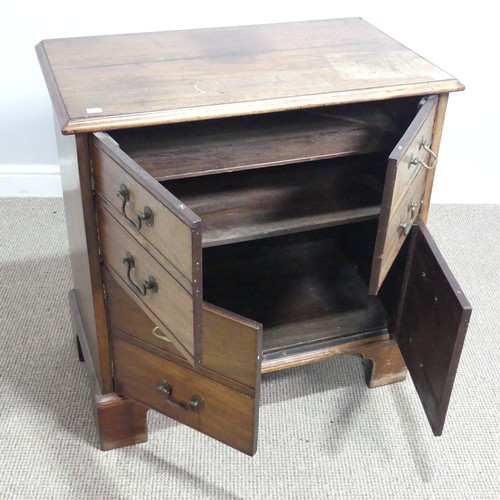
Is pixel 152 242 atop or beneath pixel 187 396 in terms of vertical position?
atop

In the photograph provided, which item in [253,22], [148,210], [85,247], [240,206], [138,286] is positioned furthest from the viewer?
[253,22]

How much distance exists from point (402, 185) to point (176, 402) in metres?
0.49

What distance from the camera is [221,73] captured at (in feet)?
3.70

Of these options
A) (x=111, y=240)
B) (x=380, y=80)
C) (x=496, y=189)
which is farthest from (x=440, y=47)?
(x=111, y=240)

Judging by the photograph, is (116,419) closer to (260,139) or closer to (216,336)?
(216,336)

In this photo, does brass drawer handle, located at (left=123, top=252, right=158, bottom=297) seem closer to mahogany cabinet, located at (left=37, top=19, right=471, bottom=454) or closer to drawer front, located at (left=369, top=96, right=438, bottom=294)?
mahogany cabinet, located at (left=37, top=19, right=471, bottom=454)

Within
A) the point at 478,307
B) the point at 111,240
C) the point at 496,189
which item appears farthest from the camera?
the point at 496,189

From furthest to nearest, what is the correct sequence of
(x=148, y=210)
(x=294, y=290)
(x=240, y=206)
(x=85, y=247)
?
(x=294, y=290) → (x=240, y=206) → (x=85, y=247) → (x=148, y=210)

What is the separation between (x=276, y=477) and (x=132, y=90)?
673 millimetres

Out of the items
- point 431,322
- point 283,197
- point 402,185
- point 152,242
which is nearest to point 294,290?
point 283,197

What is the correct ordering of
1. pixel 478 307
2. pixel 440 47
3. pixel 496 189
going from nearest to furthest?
pixel 478 307, pixel 440 47, pixel 496 189

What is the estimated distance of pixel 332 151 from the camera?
1172 millimetres

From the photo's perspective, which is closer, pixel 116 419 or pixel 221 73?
pixel 221 73

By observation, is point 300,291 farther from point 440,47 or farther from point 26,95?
point 26,95
